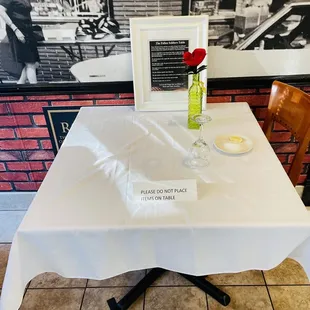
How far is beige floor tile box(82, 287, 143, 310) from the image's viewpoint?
157cm

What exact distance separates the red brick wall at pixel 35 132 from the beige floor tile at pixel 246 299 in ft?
2.60

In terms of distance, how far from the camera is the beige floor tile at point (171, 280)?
1662mm

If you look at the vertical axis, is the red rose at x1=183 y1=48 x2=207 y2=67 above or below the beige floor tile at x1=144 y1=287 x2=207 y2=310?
above

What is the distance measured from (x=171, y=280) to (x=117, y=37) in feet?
4.11

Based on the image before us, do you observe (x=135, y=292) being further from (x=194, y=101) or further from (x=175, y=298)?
(x=194, y=101)

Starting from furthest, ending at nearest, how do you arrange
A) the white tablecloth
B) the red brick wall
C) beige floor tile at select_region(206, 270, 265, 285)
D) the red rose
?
the red brick wall < beige floor tile at select_region(206, 270, 265, 285) < the red rose < the white tablecloth

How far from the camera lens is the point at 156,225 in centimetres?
94

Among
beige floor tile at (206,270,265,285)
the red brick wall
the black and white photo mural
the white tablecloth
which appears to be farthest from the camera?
the red brick wall

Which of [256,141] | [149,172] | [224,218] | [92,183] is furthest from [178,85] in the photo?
[224,218]

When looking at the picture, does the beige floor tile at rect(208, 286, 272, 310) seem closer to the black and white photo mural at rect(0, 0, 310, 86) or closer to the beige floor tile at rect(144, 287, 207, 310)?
the beige floor tile at rect(144, 287, 207, 310)

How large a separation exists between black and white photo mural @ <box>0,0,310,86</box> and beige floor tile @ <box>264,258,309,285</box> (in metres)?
1.03

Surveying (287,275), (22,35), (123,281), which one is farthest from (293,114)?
(22,35)

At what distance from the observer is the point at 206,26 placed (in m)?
1.46

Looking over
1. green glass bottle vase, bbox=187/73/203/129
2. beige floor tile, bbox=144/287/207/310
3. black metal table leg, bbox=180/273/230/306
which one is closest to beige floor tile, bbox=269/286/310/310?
black metal table leg, bbox=180/273/230/306
